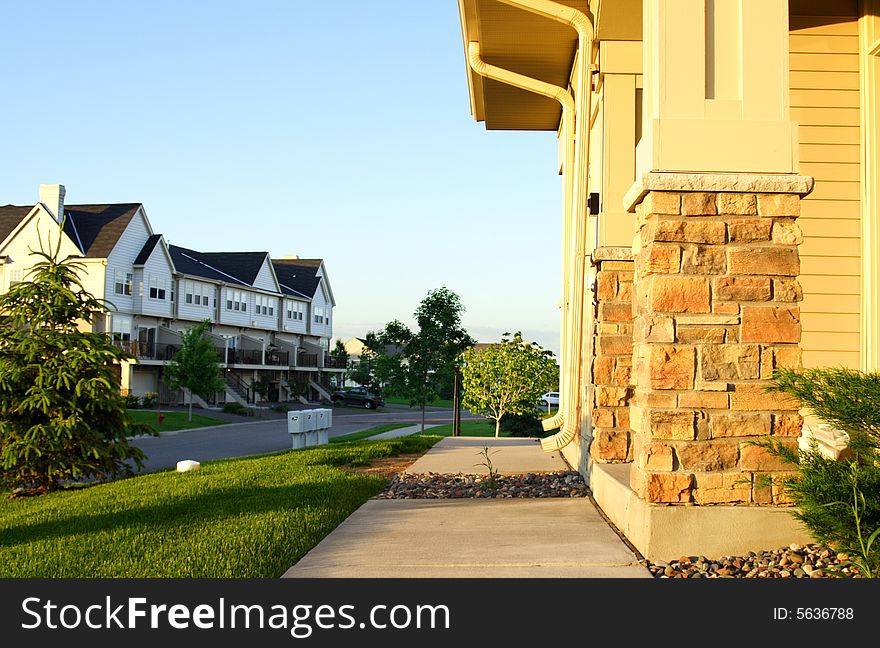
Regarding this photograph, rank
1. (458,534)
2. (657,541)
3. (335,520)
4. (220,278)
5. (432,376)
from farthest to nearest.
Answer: (220,278) → (432,376) → (335,520) → (458,534) → (657,541)

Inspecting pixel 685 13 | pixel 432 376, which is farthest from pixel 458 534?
pixel 432 376

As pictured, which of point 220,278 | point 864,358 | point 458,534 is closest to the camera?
point 458,534

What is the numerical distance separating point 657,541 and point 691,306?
1.43 meters

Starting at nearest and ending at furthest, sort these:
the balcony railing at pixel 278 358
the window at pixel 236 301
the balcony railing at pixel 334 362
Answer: the window at pixel 236 301 → the balcony railing at pixel 278 358 → the balcony railing at pixel 334 362

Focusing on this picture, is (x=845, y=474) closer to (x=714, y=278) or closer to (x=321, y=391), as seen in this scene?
(x=714, y=278)

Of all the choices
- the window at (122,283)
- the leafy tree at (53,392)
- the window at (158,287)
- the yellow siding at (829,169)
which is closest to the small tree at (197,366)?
the window at (122,283)

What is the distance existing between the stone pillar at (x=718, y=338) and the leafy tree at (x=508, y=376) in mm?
12948

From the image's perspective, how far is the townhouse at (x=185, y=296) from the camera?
136 ft

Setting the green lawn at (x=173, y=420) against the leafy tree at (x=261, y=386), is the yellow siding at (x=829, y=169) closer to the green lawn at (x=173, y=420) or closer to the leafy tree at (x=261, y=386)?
the green lawn at (x=173, y=420)

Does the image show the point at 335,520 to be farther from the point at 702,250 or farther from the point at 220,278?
the point at 220,278

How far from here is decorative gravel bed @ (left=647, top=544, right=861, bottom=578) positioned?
15.5ft

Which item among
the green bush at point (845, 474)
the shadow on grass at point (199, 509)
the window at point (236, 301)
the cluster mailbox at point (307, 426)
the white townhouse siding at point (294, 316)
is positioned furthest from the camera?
the white townhouse siding at point (294, 316)

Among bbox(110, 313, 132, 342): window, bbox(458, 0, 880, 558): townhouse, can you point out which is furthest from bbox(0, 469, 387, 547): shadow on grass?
bbox(110, 313, 132, 342): window

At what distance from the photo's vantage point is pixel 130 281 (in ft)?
141
